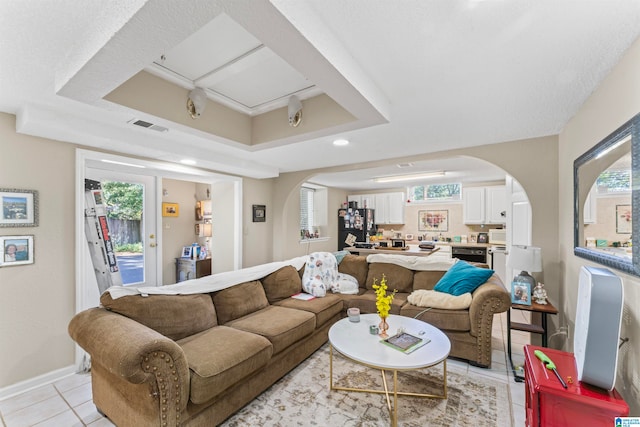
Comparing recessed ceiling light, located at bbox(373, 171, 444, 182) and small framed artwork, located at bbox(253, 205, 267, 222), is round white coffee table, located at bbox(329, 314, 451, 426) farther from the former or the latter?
recessed ceiling light, located at bbox(373, 171, 444, 182)

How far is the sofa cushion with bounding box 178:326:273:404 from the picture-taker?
1.68 meters

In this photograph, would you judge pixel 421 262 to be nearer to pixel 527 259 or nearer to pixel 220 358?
pixel 527 259

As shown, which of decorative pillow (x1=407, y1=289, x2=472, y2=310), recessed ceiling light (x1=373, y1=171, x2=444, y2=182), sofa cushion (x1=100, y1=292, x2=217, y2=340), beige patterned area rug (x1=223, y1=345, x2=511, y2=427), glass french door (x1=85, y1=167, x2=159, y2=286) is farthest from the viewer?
recessed ceiling light (x1=373, y1=171, x2=444, y2=182)

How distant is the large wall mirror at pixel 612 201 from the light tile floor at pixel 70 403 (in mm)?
1209

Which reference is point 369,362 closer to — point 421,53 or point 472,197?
point 421,53

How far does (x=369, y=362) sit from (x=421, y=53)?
1.87 meters

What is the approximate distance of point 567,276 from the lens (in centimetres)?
246

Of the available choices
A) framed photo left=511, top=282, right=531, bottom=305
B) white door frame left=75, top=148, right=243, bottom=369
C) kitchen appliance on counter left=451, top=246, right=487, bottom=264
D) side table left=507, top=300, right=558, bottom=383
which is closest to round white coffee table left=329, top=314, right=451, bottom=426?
side table left=507, top=300, right=558, bottom=383

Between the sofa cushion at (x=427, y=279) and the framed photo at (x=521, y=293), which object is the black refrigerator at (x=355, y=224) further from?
the framed photo at (x=521, y=293)

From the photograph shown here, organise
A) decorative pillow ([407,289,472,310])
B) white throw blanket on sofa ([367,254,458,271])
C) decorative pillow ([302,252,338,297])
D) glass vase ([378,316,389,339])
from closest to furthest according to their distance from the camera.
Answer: glass vase ([378,316,389,339]), decorative pillow ([407,289,472,310]), decorative pillow ([302,252,338,297]), white throw blanket on sofa ([367,254,458,271])

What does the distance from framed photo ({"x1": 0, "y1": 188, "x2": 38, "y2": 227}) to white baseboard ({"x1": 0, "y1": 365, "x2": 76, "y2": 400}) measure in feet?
4.32

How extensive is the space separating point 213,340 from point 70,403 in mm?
1236

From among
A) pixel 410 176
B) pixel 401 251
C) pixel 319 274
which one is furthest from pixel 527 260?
pixel 401 251

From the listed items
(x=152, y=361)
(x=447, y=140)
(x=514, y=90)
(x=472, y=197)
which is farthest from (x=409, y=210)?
(x=152, y=361)
